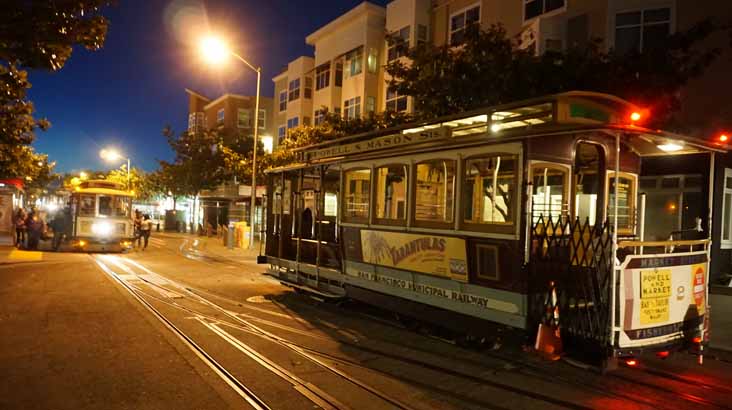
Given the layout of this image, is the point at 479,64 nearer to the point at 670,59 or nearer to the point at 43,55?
the point at 670,59

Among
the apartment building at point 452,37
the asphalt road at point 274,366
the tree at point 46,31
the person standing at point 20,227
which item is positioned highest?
the apartment building at point 452,37

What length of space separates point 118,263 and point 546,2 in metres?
17.4

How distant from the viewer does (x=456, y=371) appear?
6379 millimetres

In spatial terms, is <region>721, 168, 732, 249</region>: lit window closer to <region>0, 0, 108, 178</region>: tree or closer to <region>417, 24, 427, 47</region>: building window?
<region>417, 24, 427, 47</region>: building window

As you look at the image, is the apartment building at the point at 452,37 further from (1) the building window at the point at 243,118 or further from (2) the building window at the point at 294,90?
(1) the building window at the point at 243,118

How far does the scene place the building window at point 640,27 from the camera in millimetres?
15625

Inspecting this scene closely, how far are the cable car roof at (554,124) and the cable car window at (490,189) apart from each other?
36 cm

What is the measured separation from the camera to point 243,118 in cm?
4909

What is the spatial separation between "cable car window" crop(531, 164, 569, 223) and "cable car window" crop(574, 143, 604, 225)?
0.87ft

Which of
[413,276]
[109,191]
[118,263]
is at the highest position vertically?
[109,191]

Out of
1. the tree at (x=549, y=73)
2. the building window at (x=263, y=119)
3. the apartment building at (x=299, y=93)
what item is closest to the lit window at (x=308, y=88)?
the apartment building at (x=299, y=93)

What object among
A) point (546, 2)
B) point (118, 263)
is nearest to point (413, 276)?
point (118, 263)

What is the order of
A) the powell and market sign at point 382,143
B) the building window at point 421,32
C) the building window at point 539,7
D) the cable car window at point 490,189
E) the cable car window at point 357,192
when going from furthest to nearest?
the building window at point 421,32, the building window at point 539,7, the cable car window at point 357,192, the powell and market sign at point 382,143, the cable car window at point 490,189

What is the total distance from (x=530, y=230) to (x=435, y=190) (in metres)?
1.77
